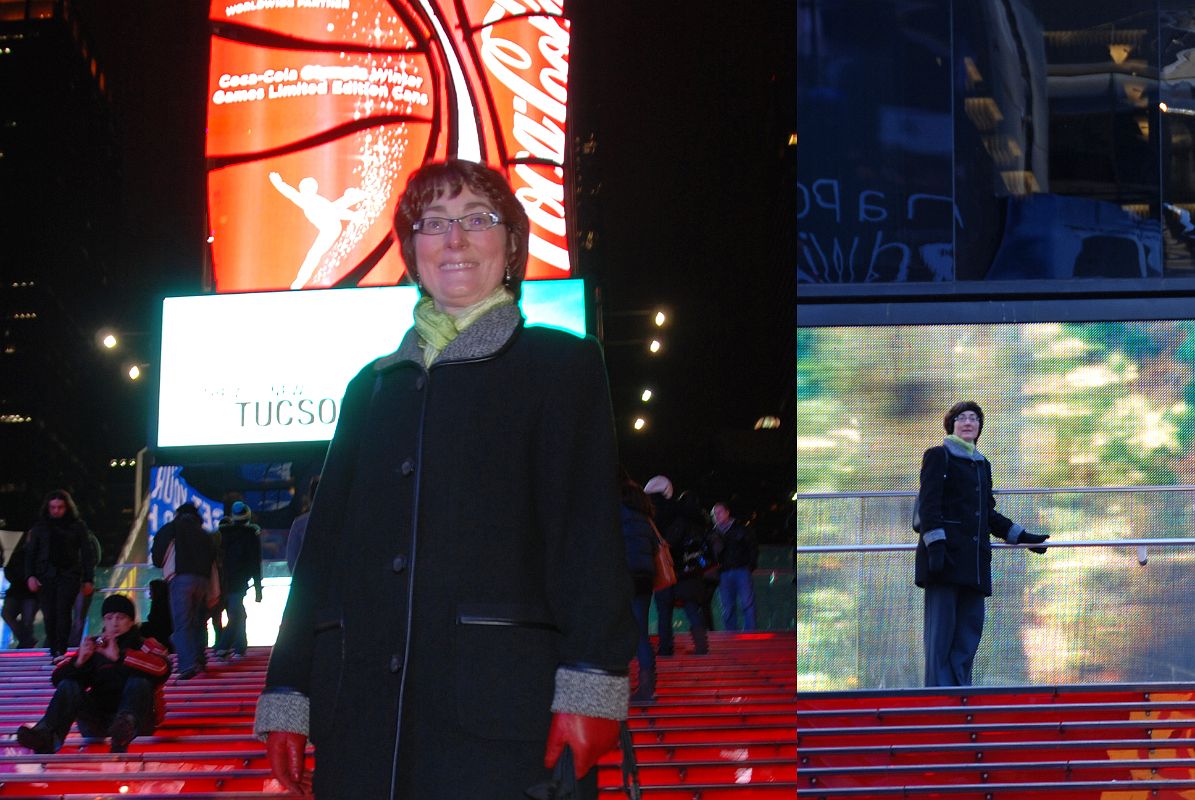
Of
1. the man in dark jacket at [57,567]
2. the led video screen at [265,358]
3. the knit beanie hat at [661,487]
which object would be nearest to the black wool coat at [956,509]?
the knit beanie hat at [661,487]

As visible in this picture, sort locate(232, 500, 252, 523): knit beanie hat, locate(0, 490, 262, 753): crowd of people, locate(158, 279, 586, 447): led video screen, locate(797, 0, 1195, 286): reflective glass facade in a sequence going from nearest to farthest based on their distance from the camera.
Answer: locate(0, 490, 262, 753): crowd of people → locate(797, 0, 1195, 286): reflective glass facade → locate(232, 500, 252, 523): knit beanie hat → locate(158, 279, 586, 447): led video screen

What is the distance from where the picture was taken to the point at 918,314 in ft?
23.6

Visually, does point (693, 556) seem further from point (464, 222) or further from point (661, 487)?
point (464, 222)

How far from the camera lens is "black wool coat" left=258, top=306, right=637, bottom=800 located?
7.14ft

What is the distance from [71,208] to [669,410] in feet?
59.3

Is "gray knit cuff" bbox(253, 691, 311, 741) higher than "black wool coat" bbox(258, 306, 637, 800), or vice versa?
"black wool coat" bbox(258, 306, 637, 800)

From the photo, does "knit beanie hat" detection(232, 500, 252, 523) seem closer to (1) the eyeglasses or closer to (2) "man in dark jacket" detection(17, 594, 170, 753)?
(2) "man in dark jacket" detection(17, 594, 170, 753)

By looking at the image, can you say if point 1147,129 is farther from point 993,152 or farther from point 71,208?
point 71,208

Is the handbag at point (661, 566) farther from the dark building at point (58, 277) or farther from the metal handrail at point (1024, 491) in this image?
the dark building at point (58, 277)

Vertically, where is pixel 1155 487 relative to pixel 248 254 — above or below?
below

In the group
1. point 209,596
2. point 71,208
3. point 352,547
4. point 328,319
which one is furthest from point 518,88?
point 71,208

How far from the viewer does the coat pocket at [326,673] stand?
7.44 ft

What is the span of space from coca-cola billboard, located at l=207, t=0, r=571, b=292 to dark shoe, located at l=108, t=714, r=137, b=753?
948 centimetres

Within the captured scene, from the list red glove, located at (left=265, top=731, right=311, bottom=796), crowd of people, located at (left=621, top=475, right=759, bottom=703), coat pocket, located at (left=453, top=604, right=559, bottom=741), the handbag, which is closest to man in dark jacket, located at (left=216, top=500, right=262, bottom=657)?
crowd of people, located at (left=621, top=475, right=759, bottom=703)
